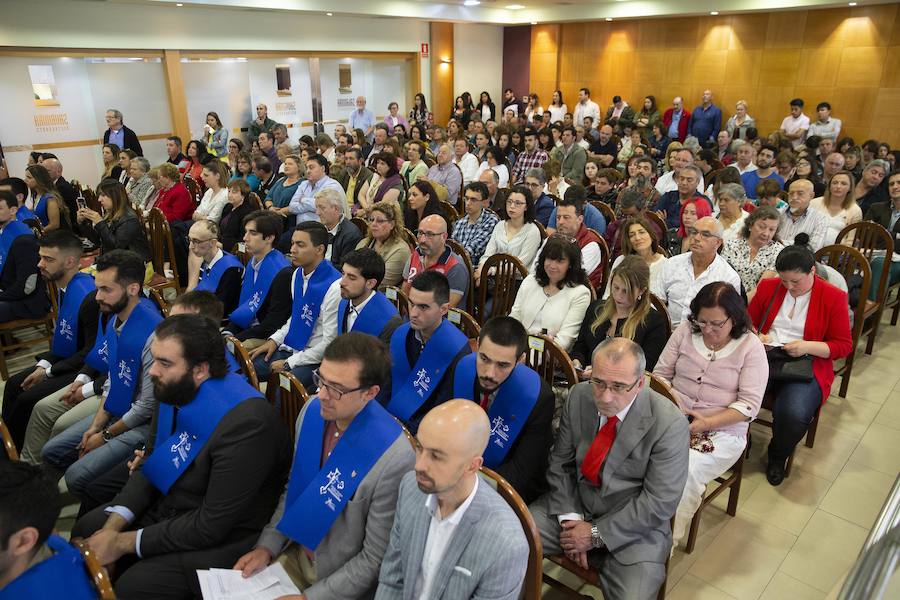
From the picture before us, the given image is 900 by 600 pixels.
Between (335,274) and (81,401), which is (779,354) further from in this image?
(81,401)

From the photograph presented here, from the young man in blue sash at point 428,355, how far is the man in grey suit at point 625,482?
25.7 inches

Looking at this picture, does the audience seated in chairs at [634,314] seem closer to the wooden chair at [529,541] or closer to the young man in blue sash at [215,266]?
the wooden chair at [529,541]

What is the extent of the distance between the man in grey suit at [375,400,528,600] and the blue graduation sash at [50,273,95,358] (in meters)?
2.35

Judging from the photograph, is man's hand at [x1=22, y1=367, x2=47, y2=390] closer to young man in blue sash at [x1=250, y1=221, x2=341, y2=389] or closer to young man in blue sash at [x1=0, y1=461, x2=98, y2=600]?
young man in blue sash at [x1=250, y1=221, x2=341, y2=389]

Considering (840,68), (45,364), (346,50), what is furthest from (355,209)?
(840,68)

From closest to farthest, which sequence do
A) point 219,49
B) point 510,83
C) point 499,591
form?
point 499,591
point 219,49
point 510,83

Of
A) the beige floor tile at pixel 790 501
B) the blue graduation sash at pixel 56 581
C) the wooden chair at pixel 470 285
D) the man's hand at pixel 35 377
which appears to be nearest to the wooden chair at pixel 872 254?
the beige floor tile at pixel 790 501

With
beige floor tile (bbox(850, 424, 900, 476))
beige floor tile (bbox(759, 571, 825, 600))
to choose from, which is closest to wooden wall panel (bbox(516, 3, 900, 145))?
beige floor tile (bbox(850, 424, 900, 476))

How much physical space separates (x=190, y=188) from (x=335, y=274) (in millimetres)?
4006

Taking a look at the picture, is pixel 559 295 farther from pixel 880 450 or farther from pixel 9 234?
pixel 9 234

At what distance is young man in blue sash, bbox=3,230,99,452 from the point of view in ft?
9.57

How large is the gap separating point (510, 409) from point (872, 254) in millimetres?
3350

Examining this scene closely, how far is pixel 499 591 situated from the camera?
4.69 feet

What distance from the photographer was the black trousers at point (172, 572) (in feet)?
5.78
